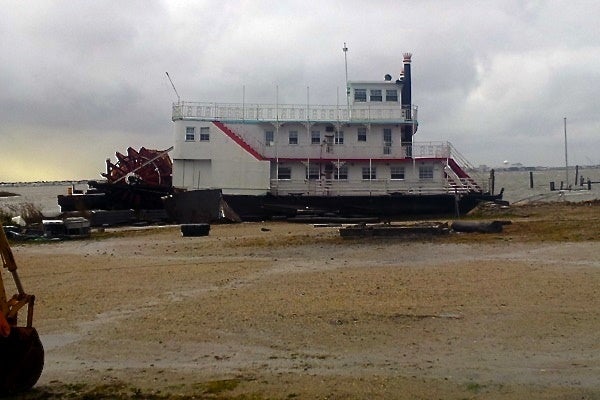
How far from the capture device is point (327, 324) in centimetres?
934

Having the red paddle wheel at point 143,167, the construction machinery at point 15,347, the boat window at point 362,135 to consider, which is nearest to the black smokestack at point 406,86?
the boat window at point 362,135

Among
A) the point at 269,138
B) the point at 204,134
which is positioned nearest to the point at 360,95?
the point at 269,138

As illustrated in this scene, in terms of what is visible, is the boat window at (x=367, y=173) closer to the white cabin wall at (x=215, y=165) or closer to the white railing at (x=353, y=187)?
the white railing at (x=353, y=187)

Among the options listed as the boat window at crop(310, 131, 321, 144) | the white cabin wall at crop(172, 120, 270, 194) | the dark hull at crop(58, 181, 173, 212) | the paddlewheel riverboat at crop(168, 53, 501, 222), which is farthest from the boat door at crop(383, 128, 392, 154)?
the dark hull at crop(58, 181, 173, 212)

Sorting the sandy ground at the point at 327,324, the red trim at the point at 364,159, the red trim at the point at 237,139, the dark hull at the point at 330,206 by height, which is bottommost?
the sandy ground at the point at 327,324

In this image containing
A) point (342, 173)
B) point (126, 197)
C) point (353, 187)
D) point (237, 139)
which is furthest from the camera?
point (342, 173)

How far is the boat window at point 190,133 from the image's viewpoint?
35.2m

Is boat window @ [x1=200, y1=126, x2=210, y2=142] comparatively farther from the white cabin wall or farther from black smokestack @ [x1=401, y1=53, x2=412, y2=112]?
black smokestack @ [x1=401, y1=53, x2=412, y2=112]

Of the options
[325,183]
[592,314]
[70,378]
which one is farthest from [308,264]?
[325,183]

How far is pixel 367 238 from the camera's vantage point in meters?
22.0

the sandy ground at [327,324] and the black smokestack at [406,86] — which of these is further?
the black smokestack at [406,86]

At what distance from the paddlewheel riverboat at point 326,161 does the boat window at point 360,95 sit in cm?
6

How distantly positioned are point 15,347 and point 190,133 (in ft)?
96.5

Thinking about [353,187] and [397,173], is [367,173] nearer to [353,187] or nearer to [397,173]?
[353,187]
